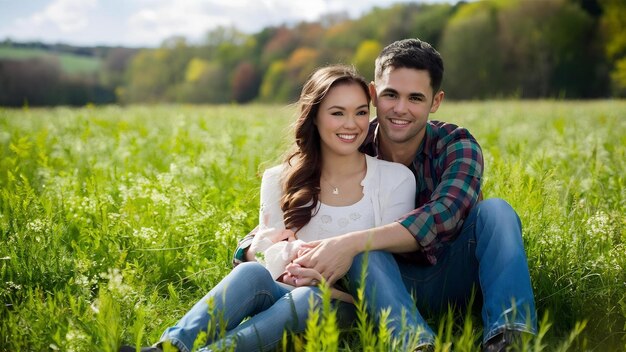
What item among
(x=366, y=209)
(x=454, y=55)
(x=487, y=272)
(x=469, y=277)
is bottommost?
(x=469, y=277)

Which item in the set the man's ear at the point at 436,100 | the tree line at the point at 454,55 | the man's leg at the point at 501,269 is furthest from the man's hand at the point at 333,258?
the tree line at the point at 454,55

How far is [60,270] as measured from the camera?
3.31 meters

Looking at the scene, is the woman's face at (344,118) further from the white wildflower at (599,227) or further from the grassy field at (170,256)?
the white wildflower at (599,227)

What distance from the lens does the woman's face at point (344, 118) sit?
3223 mm

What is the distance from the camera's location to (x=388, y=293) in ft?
8.63

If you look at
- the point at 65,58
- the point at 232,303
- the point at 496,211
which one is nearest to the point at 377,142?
the point at 496,211

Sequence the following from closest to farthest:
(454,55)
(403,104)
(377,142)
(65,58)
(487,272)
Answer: (487,272), (403,104), (377,142), (65,58), (454,55)

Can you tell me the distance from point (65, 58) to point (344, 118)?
26.6 m

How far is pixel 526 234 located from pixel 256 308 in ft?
5.15

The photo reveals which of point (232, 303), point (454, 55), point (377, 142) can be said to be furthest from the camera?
point (454, 55)

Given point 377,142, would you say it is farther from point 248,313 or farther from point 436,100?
point 248,313

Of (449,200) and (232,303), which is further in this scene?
(449,200)

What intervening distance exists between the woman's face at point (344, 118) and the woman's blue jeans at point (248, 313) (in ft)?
2.63

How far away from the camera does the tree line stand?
36156mm
